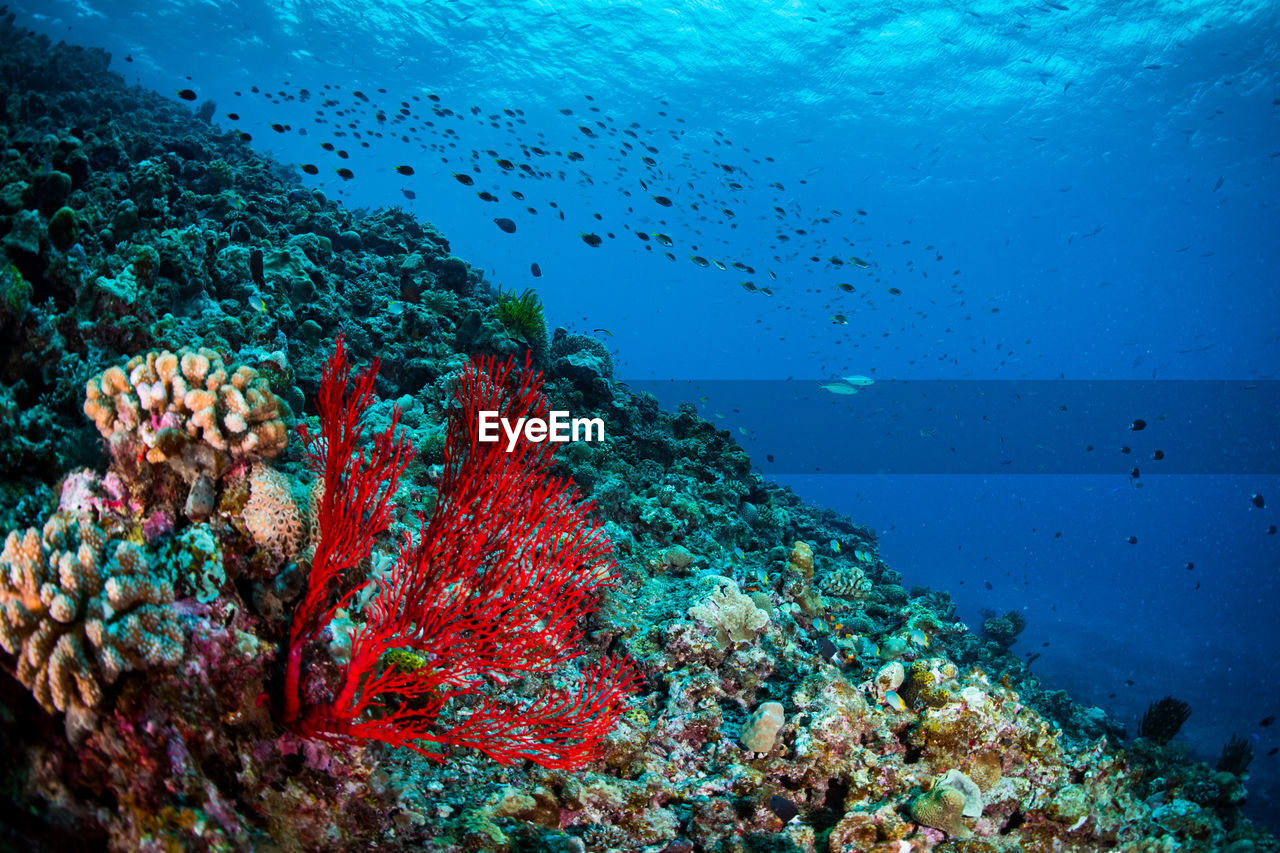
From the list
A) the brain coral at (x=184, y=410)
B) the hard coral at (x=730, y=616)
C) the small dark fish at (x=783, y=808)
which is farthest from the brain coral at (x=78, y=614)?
the hard coral at (x=730, y=616)

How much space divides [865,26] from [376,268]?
29.4 metres

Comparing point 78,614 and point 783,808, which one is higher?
point 78,614

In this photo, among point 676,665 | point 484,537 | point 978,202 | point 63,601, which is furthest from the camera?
point 978,202

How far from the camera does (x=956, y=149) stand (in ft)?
139

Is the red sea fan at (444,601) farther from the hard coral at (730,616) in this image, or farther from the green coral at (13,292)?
the green coral at (13,292)

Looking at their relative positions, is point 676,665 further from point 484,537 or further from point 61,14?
point 61,14

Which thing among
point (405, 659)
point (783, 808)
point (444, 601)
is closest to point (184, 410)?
point (444, 601)

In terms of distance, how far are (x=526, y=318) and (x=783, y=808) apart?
8721 mm

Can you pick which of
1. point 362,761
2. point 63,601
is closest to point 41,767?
point 63,601

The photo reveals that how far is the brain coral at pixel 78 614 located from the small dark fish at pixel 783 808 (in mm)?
3905

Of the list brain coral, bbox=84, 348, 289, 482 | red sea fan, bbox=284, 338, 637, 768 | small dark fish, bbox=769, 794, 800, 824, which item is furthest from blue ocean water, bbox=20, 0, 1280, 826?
small dark fish, bbox=769, 794, 800, 824

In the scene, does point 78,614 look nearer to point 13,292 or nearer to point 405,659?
point 405,659

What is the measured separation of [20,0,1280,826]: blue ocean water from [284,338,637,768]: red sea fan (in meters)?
8.30

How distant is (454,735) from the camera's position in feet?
10.5
